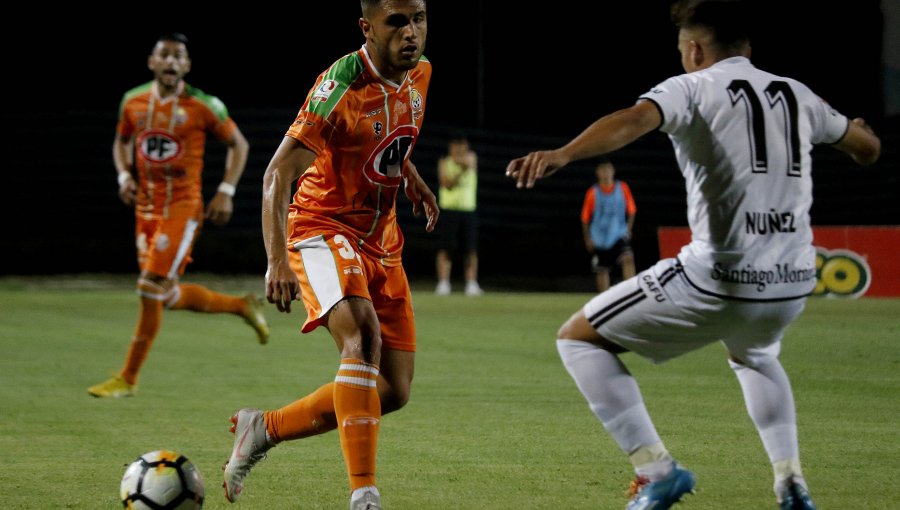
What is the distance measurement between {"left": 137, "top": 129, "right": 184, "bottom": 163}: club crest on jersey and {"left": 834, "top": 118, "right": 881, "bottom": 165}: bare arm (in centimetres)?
603

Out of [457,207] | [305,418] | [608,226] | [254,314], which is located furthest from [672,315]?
[457,207]

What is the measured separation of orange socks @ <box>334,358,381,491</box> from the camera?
16.0ft

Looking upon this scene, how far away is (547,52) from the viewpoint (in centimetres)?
2923

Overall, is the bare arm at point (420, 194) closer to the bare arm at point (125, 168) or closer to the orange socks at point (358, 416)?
the orange socks at point (358, 416)

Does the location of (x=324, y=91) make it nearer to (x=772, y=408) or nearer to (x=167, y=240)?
(x=772, y=408)

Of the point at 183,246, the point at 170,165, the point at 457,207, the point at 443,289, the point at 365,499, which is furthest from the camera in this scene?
the point at 457,207

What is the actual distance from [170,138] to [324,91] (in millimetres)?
4819

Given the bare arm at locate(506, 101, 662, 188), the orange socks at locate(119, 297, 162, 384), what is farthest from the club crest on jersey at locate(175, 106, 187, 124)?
the bare arm at locate(506, 101, 662, 188)

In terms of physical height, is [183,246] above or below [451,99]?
below

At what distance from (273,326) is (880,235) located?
8.49 meters

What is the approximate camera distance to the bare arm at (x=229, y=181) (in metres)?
9.59

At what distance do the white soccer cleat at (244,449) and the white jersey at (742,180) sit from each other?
2092 millimetres

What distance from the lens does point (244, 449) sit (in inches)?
217

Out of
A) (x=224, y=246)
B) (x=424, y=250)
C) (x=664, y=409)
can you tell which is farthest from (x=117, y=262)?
(x=664, y=409)
